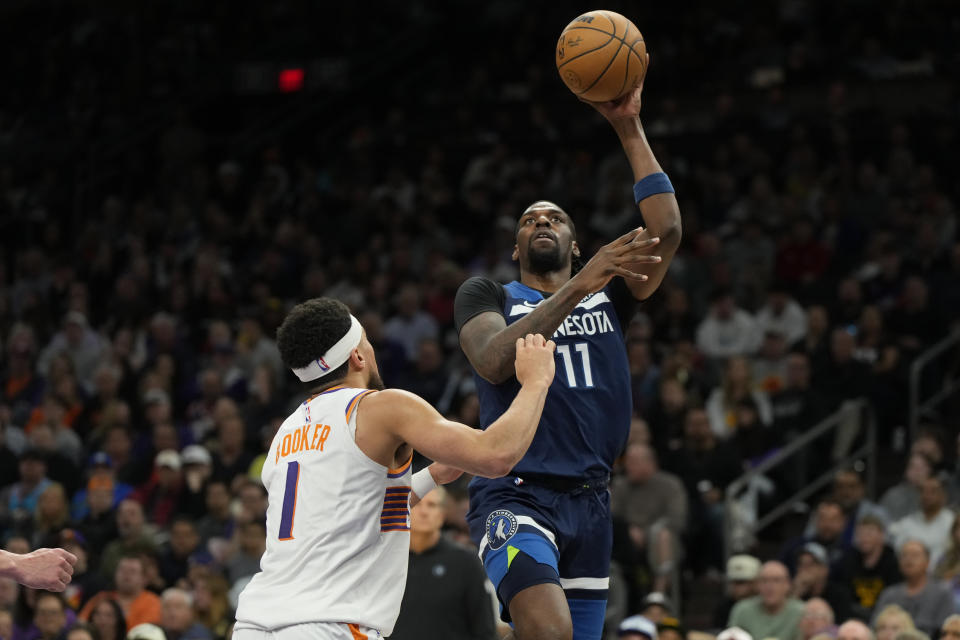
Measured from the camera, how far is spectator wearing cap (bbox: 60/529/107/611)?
1289cm

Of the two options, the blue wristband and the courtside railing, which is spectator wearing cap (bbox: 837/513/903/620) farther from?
the blue wristband

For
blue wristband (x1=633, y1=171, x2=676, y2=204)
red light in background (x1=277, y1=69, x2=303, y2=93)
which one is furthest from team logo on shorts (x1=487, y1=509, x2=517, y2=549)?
red light in background (x1=277, y1=69, x2=303, y2=93)

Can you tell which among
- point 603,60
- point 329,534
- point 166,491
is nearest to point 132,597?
point 166,491

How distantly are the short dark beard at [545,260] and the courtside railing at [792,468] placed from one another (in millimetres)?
6553

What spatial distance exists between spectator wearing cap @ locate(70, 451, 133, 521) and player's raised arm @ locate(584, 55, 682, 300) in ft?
30.7

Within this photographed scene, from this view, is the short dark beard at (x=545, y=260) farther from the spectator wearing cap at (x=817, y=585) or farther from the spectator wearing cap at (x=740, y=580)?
the spectator wearing cap at (x=740, y=580)

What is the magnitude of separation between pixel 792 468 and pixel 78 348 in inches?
376

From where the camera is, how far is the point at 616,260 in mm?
6168

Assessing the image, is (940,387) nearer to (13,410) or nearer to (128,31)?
(13,410)

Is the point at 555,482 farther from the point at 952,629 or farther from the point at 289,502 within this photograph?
the point at 952,629

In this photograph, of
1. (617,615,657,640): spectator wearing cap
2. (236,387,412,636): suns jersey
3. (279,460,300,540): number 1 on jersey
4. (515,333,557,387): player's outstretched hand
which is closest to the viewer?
(236,387,412,636): suns jersey

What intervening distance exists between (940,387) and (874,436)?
1.04 metres

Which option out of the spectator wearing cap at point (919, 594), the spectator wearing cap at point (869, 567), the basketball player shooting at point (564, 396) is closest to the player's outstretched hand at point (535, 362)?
the basketball player shooting at point (564, 396)

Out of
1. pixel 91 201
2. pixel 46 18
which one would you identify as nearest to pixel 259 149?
pixel 91 201
